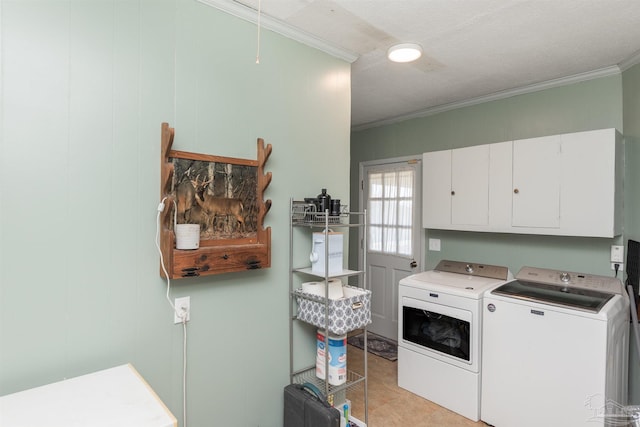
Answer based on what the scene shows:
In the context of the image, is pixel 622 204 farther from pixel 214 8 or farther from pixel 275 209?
pixel 214 8

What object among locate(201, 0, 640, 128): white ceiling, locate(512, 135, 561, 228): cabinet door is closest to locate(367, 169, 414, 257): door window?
locate(201, 0, 640, 128): white ceiling

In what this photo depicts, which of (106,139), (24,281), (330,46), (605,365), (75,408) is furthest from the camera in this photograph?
(330,46)

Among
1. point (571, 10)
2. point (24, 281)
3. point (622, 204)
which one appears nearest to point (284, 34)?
point (571, 10)

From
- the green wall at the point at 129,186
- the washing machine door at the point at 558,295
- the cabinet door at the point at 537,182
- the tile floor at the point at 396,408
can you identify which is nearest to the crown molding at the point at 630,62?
the cabinet door at the point at 537,182

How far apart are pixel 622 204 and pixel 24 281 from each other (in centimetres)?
344

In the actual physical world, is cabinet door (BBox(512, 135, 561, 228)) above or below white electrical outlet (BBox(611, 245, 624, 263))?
above

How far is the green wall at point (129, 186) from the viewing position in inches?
50.8

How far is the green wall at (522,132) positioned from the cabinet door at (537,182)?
357mm

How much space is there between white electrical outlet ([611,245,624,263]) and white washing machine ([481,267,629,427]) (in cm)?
18

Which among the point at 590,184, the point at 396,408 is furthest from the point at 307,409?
A: the point at 590,184

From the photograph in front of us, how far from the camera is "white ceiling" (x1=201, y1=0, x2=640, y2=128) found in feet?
5.91

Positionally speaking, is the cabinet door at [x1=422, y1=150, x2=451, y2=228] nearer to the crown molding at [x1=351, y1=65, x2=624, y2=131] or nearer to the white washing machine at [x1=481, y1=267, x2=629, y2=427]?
the crown molding at [x1=351, y1=65, x2=624, y2=131]

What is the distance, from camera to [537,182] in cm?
Answer: 255

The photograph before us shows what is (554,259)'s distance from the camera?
2766 mm
